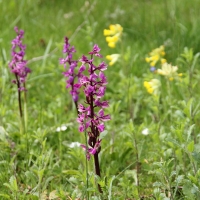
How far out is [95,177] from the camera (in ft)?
6.72

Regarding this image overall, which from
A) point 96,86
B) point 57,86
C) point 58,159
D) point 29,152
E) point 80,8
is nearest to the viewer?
point 96,86

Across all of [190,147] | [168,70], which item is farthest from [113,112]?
[190,147]

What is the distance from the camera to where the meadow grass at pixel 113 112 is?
2244 mm

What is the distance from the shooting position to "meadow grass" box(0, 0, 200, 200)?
7.36 feet

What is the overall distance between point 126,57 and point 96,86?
1577 mm

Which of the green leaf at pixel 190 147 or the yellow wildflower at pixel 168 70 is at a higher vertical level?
the yellow wildflower at pixel 168 70

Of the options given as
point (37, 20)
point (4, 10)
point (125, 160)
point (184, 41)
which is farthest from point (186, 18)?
point (125, 160)

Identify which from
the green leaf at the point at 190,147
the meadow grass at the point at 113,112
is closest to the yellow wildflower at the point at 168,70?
the meadow grass at the point at 113,112

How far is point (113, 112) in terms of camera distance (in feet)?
9.62

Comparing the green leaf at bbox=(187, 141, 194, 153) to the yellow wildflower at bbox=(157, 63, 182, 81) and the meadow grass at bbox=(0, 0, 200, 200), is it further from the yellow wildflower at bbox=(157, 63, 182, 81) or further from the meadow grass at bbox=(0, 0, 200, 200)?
the yellow wildflower at bbox=(157, 63, 182, 81)

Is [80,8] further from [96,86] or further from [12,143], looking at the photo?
[96,86]

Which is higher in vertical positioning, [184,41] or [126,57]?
[184,41]

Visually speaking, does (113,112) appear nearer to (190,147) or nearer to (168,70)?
(168,70)

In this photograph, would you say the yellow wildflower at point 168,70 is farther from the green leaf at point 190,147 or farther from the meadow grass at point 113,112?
the green leaf at point 190,147
